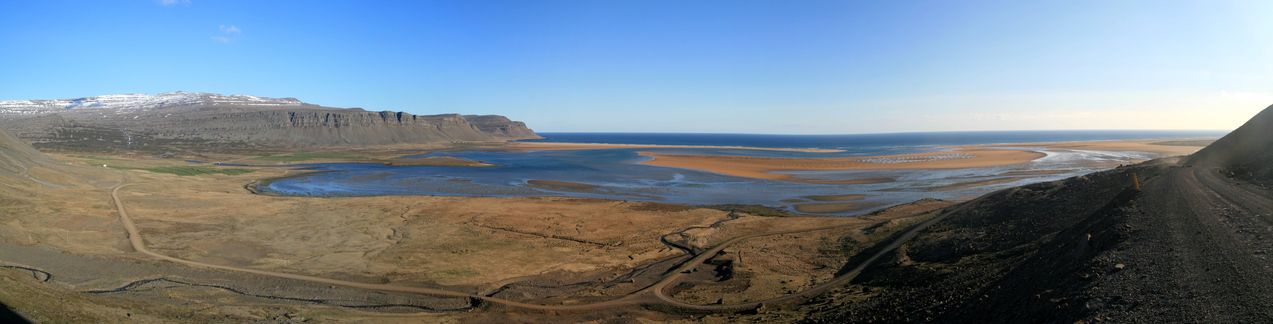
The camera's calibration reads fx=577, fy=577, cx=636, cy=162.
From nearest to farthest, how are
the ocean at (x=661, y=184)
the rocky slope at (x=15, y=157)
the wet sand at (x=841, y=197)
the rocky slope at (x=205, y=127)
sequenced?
1. the rocky slope at (x=15, y=157)
2. the wet sand at (x=841, y=197)
3. the ocean at (x=661, y=184)
4. the rocky slope at (x=205, y=127)

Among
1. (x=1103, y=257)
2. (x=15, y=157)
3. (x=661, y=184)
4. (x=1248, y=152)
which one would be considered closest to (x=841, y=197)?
(x=661, y=184)

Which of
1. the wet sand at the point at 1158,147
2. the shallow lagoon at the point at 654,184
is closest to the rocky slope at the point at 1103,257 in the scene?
the shallow lagoon at the point at 654,184

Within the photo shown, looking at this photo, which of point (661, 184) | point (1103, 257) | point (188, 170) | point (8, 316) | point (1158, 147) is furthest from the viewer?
point (1158, 147)

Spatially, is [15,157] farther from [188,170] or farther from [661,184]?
[661,184]

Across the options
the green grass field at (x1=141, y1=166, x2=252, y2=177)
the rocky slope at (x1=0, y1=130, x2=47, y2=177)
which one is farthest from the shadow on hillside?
the green grass field at (x1=141, y1=166, x2=252, y2=177)

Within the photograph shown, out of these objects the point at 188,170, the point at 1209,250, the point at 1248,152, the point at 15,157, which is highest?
the point at 1248,152

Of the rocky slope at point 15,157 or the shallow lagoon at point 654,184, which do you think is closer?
the rocky slope at point 15,157

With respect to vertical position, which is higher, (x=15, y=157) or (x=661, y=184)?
(x=15, y=157)

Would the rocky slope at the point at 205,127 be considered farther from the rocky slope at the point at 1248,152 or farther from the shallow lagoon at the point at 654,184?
the rocky slope at the point at 1248,152

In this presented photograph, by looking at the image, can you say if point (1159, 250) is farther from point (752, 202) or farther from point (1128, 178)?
point (752, 202)
